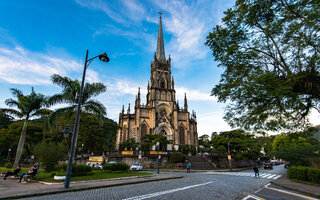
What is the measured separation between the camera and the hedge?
11.3 metres

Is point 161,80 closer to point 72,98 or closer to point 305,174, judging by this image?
point 72,98

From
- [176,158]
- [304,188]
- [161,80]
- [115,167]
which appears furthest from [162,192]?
[161,80]

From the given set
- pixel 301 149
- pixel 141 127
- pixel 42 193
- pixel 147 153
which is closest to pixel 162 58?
pixel 141 127

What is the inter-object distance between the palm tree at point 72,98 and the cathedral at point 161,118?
22736 millimetres

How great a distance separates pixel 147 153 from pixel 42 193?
22.8 meters

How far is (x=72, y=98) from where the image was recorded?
15312 mm

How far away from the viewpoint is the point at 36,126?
109 ft

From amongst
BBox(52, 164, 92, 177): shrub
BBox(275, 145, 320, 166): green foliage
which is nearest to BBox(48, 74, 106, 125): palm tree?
BBox(52, 164, 92, 177): shrub

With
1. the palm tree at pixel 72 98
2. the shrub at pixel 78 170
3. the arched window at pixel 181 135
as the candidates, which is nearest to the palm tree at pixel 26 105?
the palm tree at pixel 72 98

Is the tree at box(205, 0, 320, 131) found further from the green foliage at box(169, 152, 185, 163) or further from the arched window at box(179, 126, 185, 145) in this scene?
the arched window at box(179, 126, 185, 145)

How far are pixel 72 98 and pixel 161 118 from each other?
90.6 feet

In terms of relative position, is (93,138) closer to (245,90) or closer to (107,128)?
(107,128)

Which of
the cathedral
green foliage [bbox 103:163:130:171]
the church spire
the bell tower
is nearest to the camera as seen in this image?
green foliage [bbox 103:163:130:171]

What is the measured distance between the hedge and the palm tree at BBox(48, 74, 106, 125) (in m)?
16.4
